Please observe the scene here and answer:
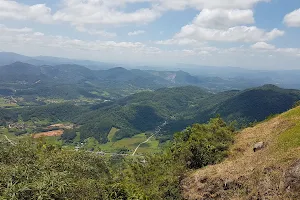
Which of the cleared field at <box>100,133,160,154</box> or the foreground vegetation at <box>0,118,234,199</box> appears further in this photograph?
the cleared field at <box>100,133,160,154</box>

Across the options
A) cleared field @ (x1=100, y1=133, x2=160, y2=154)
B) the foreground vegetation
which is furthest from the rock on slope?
cleared field @ (x1=100, y1=133, x2=160, y2=154)

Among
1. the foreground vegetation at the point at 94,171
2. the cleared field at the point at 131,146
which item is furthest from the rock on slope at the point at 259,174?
the cleared field at the point at 131,146

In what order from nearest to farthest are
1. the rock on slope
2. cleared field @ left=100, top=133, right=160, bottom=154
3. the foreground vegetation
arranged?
the foreground vegetation, the rock on slope, cleared field @ left=100, top=133, right=160, bottom=154

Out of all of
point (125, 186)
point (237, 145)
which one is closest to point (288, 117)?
point (237, 145)

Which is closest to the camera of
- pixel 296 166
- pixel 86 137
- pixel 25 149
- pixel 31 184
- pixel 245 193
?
pixel 31 184

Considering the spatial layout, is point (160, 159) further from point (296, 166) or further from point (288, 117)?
point (296, 166)

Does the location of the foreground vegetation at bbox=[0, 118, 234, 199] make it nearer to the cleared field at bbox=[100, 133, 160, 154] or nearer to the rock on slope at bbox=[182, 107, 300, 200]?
the rock on slope at bbox=[182, 107, 300, 200]
